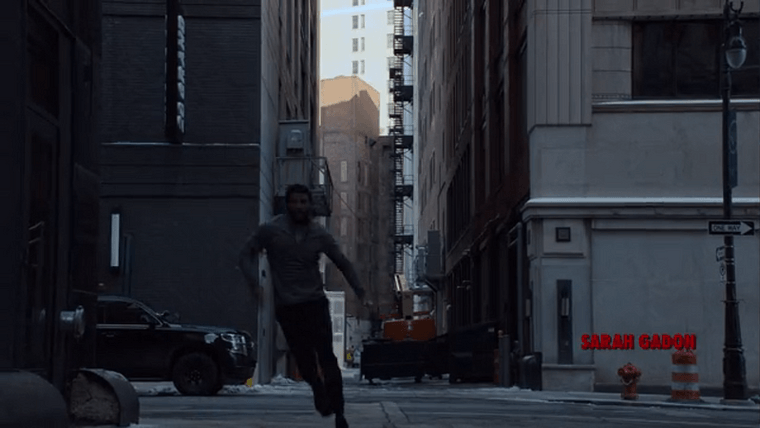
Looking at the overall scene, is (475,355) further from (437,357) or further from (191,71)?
(191,71)

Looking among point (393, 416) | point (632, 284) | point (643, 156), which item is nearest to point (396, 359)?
point (632, 284)

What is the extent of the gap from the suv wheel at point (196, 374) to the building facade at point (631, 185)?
6.53m

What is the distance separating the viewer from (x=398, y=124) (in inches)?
4173

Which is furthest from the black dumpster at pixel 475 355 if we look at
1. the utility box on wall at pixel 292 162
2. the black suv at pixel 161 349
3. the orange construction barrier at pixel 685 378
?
the orange construction barrier at pixel 685 378

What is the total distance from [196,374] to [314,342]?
1337 centimetres

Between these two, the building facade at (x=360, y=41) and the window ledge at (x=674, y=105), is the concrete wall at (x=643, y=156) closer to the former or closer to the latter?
the window ledge at (x=674, y=105)

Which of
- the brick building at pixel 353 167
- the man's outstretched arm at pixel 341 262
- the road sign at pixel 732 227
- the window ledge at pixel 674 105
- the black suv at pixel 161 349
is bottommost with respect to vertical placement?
the black suv at pixel 161 349

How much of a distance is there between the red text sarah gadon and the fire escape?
68.4 meters

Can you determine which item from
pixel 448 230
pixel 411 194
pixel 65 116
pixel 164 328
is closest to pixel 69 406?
pixel 65 116

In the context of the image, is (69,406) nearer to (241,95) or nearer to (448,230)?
(241,95)

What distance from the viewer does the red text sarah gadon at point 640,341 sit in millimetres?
25312

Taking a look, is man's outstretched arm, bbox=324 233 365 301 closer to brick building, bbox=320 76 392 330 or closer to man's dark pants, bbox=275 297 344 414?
man's dark pants, bbox=275 297 344 414

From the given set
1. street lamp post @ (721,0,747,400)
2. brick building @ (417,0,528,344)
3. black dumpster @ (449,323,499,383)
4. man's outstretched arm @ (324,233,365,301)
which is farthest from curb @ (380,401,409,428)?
black dumpster @ (449,323,499,383)

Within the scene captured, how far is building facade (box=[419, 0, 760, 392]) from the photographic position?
25.3 m
